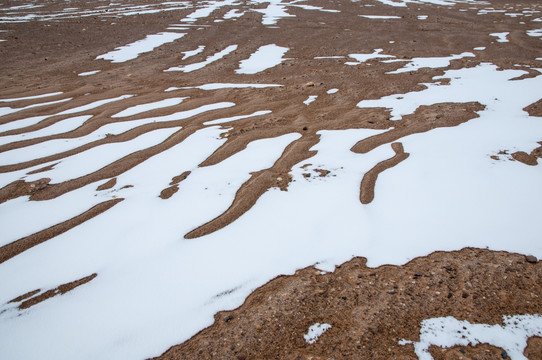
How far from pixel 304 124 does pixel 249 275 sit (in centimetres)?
287

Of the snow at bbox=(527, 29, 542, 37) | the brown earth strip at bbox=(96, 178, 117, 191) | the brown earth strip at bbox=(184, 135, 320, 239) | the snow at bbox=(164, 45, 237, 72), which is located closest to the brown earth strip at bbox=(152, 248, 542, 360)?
the brown earth strip at bbox=(184, 135, 320, 239)

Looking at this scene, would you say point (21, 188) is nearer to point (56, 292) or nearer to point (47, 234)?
point (47, 234)

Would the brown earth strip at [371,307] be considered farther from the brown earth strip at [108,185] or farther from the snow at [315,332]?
the brown earth strip at [108,185]

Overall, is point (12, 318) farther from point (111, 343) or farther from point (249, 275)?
point (249, 275)

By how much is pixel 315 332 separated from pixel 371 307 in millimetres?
404

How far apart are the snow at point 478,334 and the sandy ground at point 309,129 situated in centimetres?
4

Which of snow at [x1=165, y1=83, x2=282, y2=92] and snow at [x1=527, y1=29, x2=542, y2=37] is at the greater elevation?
snow at [x1=165, y1=83, x2=282, y2=92]

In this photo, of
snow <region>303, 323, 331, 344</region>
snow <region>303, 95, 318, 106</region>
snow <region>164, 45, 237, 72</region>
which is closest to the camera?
snow <region>303, 323, 331, 344</region>

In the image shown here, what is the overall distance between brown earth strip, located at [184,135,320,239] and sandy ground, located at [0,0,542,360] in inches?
0.6

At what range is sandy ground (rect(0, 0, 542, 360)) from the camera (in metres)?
1.90

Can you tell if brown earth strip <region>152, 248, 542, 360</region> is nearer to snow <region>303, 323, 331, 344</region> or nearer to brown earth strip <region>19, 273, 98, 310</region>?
snow <region>303, 323, 331, 344</region>

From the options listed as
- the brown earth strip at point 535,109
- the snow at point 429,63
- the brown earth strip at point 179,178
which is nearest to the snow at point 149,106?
the brown earth strip at point 179,178

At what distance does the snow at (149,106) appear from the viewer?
17.1 feet

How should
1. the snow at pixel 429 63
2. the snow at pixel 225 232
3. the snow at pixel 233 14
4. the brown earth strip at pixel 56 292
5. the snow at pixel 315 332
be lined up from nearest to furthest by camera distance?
the snow at pixel 315 332 < the snow at pixel 225 232 < the brown earth strip at pixel 56 292 < the snow at pixel 429 63 < the snow at pixel 233 14
